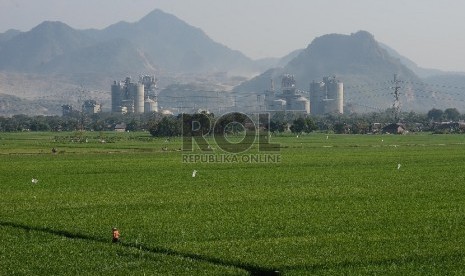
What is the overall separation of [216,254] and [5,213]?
8186 mm

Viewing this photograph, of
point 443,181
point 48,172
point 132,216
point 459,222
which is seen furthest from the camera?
point 48,172

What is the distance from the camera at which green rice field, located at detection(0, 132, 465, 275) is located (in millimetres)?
12133

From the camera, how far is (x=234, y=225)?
1625cm

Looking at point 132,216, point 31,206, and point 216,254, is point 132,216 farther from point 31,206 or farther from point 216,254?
point 216,254

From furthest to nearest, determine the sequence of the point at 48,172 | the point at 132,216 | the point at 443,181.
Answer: the point at 48,172 → the point at 443,181 → the point at 132,216

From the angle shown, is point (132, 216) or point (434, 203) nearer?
point (132, 216)

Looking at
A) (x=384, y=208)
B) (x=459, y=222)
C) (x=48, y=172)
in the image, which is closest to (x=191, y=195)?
(x=384, y=208)

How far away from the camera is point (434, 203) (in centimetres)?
2047

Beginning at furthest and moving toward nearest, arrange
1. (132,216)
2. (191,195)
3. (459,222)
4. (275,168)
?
(275,168), (191,195), (132,216), (459,222)

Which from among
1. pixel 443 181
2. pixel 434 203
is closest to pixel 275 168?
pixel 443 181

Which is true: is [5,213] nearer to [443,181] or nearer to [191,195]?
[191,195]

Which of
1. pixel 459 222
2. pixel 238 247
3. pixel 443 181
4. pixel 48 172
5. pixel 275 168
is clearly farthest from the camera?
pixel 275 168

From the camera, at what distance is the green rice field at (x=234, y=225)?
1213 centimetres

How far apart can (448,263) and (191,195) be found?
12.3 meters
